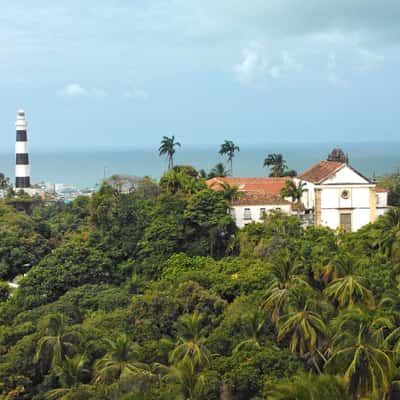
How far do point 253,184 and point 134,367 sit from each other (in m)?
25.1

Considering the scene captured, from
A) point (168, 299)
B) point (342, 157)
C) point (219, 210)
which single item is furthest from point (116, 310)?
point (342, 157)

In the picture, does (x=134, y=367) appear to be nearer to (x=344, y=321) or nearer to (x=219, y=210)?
(x=344, y=321)

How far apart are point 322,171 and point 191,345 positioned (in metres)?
23.2

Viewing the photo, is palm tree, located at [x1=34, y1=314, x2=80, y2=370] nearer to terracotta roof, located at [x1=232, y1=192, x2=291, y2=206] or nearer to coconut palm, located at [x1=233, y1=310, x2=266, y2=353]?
coconut palm, located at [x1=233, y1=310, x2=266, y2=353]

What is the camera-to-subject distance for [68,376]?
961 inches

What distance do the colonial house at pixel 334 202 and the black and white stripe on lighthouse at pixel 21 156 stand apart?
38.3 metres

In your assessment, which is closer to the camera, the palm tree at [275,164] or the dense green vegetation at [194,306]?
the dense green vegetation at [194,306]

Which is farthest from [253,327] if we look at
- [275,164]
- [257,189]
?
[275,164]

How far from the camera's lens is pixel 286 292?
2820cm

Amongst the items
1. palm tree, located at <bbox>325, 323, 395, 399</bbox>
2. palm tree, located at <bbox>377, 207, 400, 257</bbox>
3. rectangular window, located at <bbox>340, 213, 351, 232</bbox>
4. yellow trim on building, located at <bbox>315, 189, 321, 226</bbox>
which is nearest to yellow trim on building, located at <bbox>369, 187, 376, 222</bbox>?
rectangular window, located at <bbox>340, 213, 351, 232</bbox>

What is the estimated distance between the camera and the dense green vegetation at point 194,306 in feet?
75.1

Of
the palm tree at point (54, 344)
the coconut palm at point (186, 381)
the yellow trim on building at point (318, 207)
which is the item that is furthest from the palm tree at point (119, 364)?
the yellow trim on building at point (318, 207)

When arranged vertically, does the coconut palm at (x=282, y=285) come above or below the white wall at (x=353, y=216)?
below

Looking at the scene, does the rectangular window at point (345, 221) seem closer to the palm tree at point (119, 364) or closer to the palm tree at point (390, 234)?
the palm tree at point (390, 234)
